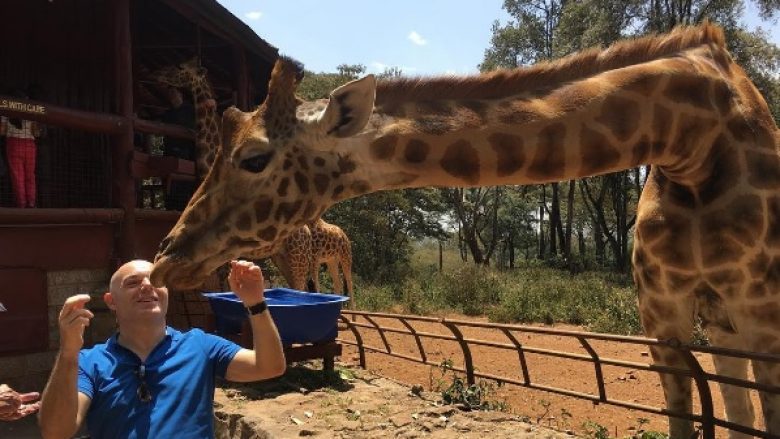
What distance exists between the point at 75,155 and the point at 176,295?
2.73m

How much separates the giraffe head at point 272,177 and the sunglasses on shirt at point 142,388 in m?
0.36

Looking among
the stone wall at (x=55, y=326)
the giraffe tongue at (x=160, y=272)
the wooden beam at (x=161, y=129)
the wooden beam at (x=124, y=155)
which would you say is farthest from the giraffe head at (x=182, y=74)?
the giraffe tongue at (x=160, y=272)

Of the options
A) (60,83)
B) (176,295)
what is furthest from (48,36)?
(176,295)

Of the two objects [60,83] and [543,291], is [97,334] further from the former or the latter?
[543,291]

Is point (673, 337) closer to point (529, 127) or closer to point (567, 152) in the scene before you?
point (567, 152)

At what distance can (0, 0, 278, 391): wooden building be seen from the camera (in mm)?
6449

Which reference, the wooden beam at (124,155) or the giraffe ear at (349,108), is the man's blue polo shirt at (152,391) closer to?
the giraffe ear at (349,108)

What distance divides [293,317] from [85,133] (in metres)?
5.18

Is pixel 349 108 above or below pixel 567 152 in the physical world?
above

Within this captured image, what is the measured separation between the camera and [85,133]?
9523mm

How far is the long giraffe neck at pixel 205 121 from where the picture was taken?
8602 millimetres

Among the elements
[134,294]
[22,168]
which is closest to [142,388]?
[134,294]

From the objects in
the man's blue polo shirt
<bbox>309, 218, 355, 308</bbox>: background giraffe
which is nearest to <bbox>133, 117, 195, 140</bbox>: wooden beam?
<bbox>309, 218, 355, 308</bbox>: background giraffe

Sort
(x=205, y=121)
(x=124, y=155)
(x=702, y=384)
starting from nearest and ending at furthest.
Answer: (x=702, y=384)
(x=124, y=155)
(x=205, y=121)
